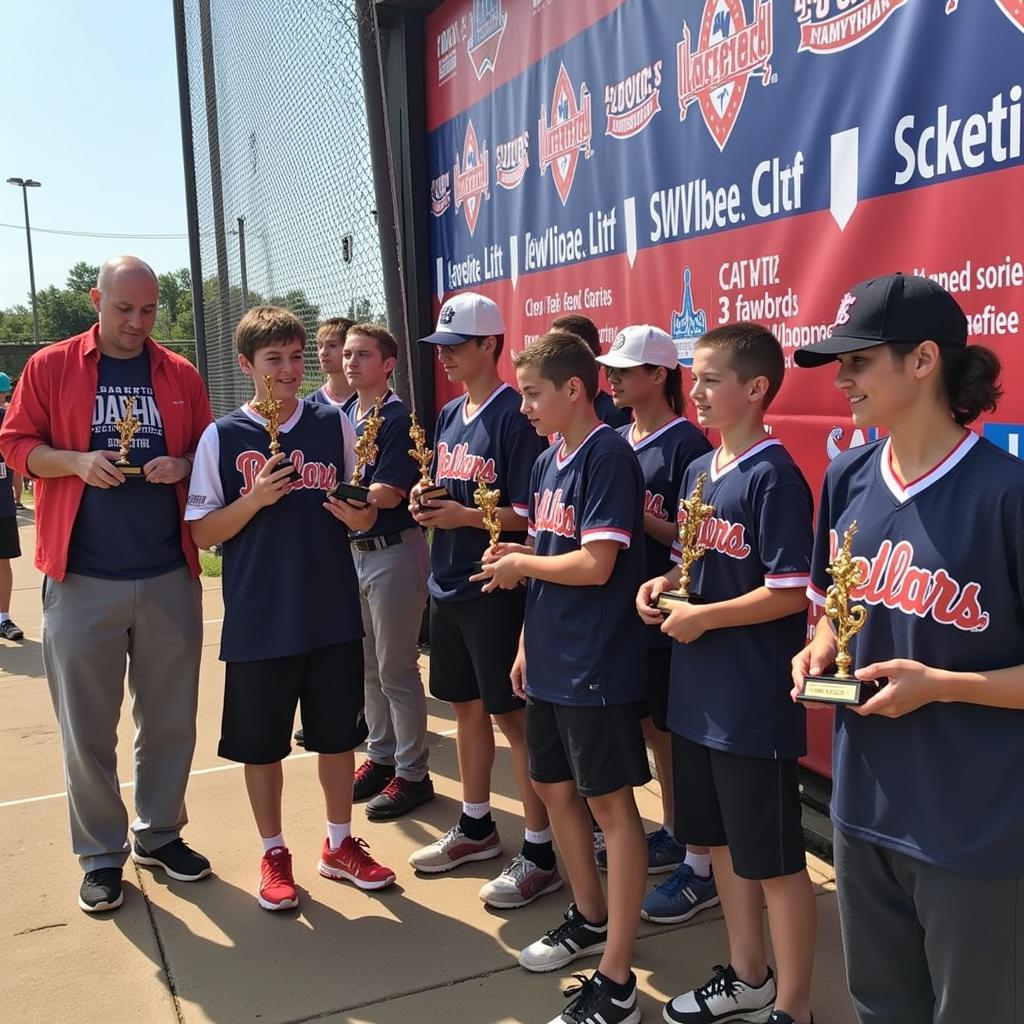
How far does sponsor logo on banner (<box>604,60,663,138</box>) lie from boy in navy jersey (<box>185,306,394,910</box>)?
6.63 ft

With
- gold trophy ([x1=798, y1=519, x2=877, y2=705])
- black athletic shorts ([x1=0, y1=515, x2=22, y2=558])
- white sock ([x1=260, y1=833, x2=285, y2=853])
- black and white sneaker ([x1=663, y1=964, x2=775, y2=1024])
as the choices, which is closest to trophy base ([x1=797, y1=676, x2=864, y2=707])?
gold trophy ([x1=798, y1=519, x2=877, y2=705])

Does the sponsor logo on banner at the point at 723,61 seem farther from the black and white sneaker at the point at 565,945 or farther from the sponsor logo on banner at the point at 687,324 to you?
the black and white sneaker at the point at 565,945

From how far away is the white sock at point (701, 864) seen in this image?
3.28 meters

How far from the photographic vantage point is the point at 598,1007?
2.58 metres

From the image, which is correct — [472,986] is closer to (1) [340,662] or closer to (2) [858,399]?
(1) [340,662]

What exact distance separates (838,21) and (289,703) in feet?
9.63

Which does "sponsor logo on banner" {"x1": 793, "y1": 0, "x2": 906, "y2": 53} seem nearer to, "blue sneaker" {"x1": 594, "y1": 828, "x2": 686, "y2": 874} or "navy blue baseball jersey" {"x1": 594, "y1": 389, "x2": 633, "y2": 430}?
"navy blue baseball jersey" {"x1": 594, "y1": 389, "x2": 633, "y2": 430}

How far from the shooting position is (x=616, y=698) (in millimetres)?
2658

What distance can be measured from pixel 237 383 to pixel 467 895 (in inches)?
290

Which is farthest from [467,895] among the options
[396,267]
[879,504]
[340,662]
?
[396,267]

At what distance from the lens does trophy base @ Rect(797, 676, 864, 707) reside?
175 cm

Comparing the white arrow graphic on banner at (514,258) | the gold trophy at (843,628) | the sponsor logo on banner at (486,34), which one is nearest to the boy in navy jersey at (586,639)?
the gold trophy at (843,628)

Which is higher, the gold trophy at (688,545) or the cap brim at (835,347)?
the cap brim at (835,347)

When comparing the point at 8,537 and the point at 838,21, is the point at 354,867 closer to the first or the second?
the point at 838,21
